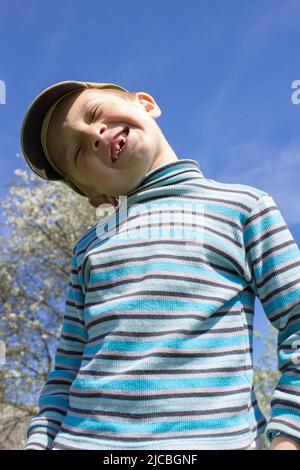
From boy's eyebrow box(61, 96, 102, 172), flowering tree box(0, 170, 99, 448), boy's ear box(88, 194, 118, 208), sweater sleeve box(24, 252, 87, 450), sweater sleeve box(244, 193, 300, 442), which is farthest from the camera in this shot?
flowering tree box(0, 170, 99, 448)

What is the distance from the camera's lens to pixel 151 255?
5.56 ft

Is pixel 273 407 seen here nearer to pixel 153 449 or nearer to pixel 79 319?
pixel 153 449

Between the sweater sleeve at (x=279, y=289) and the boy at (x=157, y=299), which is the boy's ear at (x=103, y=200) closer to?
the boy at (x=157, y=299)

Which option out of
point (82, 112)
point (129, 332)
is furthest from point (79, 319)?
point (82, 112)

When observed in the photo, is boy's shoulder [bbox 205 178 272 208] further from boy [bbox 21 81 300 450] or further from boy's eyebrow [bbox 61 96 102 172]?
boy's eyebrow [bbox 61 96 102 172]

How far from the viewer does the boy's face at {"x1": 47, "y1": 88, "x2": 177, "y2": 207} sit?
1860 mm

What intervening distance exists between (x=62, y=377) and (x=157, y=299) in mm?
491

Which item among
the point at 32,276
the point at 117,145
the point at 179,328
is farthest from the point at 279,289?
the point at 32,276

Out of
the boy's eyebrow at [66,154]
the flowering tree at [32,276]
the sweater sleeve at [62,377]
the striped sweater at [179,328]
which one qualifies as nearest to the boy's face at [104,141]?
the boy's eyebrow at [66,154]

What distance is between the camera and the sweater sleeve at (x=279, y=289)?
1.45 m

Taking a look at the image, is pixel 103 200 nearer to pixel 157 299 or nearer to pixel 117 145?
pixel 117 145

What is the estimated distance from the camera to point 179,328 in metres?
1.55

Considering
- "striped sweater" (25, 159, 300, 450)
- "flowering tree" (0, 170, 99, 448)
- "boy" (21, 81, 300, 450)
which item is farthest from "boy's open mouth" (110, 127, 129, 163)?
"flowering tree" (0, 170, 99, 448)
